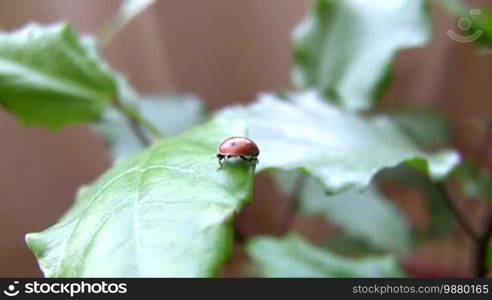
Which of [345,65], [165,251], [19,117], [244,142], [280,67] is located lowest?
[165,251]

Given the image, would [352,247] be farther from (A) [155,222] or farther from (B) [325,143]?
(A) [155,222]

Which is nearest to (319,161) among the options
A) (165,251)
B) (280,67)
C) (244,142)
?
(244,142)

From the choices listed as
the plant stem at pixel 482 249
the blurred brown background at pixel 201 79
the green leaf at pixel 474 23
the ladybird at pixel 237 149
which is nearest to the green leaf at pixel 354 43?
the green leaf at pixel 474 23

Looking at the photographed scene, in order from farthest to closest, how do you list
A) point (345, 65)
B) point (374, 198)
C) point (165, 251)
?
point (374, 198), point (345, 65), point (165, 251)

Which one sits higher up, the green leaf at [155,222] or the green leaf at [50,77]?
the green leaf at [50,77]

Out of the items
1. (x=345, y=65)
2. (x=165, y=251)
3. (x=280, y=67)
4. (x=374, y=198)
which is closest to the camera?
(x=165, y=251)

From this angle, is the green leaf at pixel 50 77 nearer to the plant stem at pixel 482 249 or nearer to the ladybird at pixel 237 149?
the ladybird at pixel 237 149

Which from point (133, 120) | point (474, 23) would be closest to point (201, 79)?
point (133, 120)

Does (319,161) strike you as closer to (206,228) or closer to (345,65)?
(206,228)
